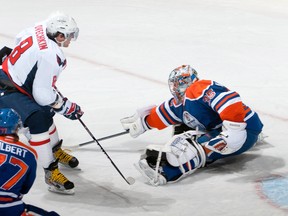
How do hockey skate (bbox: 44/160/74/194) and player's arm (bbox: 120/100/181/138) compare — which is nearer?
hockey skate (bbox: 44/160/74/194)

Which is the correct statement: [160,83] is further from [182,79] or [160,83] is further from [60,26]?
[60,26]

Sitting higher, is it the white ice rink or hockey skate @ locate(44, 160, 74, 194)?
hockey skate @ locate(44, 160, 74, 194)

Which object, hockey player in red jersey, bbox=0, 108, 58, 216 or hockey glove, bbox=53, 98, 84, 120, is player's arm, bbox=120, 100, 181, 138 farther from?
hockey player in red jersey, bbox=0, 108, 58, 216

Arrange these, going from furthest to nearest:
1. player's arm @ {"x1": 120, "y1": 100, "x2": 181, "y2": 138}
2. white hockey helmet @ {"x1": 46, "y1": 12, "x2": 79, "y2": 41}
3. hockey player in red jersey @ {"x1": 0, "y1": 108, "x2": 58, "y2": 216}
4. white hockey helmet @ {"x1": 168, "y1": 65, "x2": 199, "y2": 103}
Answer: player's arm @ {"x1": 120, "y1": 100, "x2": 181, "y2": 138}
white hockey helmet @ {"x1": 168, "y1": 65, "x2": 199, "y2": 103}
white hockey helmet @ {"x1": 46, "y1": 12, "x2": 79, "y2": 41}
hockey player in red jersey @ {"x1": 0, "y1": 108, "x2": 58, "y2": 216}

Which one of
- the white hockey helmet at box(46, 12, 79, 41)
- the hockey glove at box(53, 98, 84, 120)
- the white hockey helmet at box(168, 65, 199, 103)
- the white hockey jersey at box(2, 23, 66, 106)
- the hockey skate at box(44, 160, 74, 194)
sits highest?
the white hockey helmet at box(46, 12, 79, 41)

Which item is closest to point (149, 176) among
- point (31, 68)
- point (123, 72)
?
point (31, 68)

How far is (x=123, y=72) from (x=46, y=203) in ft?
8.60

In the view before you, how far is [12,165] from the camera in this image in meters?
3.09

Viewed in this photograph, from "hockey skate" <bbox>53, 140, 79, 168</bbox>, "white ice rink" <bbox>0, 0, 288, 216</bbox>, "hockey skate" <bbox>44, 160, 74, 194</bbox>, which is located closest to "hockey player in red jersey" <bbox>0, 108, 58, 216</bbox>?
"white ice rink" <bbox>0, 0, 288, 216</bbox>

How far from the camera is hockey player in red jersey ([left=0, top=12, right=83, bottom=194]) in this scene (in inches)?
157

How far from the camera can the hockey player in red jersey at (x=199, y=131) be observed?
13.6 feet

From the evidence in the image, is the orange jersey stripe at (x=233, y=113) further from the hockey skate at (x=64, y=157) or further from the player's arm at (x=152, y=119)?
the hockey skate at (x=64, y=157)

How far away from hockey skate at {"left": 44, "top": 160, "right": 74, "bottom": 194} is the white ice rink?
36 millimetres

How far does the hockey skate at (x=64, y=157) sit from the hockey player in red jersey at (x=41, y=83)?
0.24 meters
